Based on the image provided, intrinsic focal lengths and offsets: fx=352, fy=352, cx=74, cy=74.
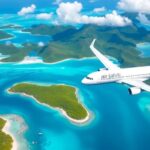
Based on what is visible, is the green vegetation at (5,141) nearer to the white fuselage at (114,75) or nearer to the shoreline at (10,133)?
the shoreline at (10,133)

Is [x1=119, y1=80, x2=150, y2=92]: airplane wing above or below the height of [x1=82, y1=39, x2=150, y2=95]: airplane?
below

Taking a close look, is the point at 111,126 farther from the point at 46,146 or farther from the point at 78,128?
the point at 46,146

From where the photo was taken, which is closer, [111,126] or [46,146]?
[46,146]

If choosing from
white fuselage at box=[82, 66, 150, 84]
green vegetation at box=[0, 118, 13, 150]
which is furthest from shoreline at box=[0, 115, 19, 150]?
white fuselage at box=[82, 66, 150, 84]

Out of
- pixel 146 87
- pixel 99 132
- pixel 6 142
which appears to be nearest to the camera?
pixel 146 87

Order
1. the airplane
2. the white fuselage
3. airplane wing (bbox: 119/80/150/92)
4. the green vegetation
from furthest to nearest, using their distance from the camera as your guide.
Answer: the green vegetation
the white fuselage
the airplane
airplane wing (bbox: 119/80/150/92)

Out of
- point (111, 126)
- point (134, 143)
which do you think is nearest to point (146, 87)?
point (134, 143)

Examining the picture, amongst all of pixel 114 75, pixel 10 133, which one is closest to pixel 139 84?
pixel 114 75

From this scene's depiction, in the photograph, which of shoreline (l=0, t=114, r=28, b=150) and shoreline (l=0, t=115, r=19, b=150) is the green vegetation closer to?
shoreline (l=0, t=115, r=19, b=150)
